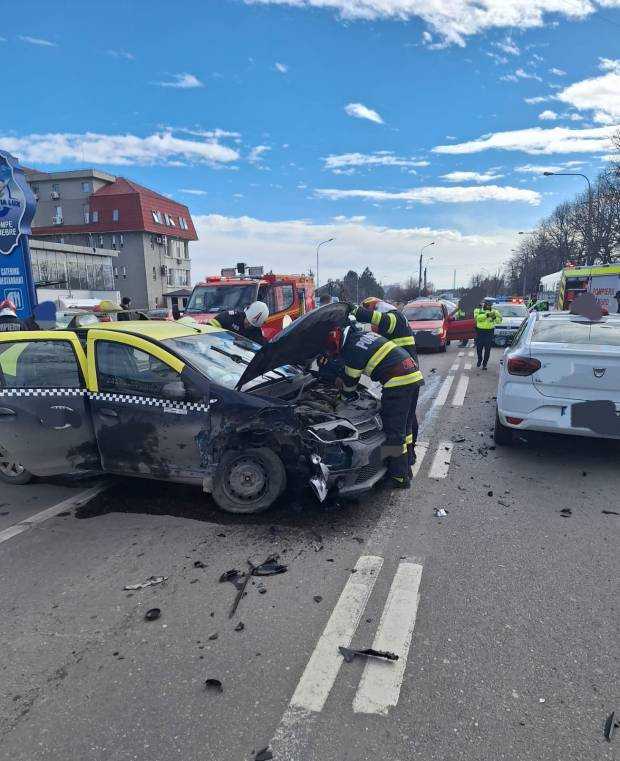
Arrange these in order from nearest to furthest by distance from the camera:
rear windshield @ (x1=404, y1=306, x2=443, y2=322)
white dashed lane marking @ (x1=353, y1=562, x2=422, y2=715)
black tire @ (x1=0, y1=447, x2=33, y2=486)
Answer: white dashed lane marking @ (x1=353, y1=562, x2=422, y2=715) < black tire @ (x1=0, y1=447, x2=33, y2=486) < rear windshield @ (x1=404, y1=306, x2=443, y2=322)

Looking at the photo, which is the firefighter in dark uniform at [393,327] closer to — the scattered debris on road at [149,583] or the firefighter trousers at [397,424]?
the firefighter trousers at [397,424]

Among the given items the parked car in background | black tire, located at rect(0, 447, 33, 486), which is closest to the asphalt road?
black tire, located at rect(0, 447, 33, 486)

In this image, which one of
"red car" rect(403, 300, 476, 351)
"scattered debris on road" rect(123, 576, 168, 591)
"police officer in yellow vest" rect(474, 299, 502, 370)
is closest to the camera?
"scattered debris on road" rect(123, 576, 168, 591)

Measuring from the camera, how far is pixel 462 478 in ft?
16.5

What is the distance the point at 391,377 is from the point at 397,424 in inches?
17.3

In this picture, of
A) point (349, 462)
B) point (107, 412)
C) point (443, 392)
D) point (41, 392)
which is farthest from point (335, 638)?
point (443, 392)

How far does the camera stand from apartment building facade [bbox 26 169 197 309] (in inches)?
2203

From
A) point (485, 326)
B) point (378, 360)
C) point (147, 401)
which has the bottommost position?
point (147, 401)

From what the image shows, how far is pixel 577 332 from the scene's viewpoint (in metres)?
5.55

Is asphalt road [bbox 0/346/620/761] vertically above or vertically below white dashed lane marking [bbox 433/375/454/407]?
above

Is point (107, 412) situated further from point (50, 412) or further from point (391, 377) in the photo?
point (391, 377)

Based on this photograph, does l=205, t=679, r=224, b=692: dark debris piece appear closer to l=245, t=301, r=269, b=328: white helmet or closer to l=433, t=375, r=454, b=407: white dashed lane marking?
l=245, t=301, r=269, b=328: white helmet

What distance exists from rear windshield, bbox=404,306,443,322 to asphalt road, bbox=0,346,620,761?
40.5 feet

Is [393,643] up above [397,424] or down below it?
below
